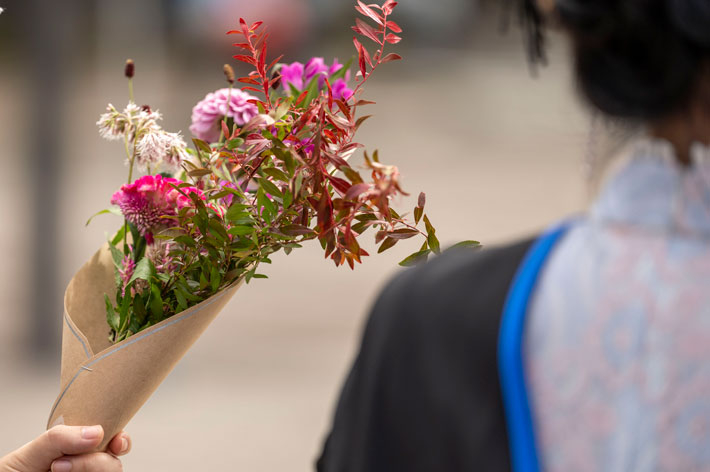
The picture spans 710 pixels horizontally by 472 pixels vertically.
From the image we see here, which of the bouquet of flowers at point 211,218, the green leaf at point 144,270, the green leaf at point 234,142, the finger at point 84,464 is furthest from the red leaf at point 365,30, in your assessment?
the finger at point 84,464

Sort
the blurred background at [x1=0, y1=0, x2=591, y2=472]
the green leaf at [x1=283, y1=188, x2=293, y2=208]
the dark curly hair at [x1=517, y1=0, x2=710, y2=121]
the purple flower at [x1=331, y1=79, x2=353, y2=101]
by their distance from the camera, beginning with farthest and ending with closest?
the blurred background at [x1=0, y1=0, x2=591, y2=472] < the purple flower at [x1=331, y1=79, x2=353, y2=101] < the green leaf at [x1=283, y1=188, x2=293, y2=208] < the dark curly hair at [x1=517, y1=0, x2=710, y2=121]

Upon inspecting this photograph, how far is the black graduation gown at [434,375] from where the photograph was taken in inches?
28.6

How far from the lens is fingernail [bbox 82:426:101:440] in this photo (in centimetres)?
121

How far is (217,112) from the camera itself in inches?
50.7

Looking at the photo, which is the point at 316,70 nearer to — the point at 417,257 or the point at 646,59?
the point at 417,257

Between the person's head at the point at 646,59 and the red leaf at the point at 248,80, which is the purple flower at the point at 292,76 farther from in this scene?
the person's head at the point at 646,59

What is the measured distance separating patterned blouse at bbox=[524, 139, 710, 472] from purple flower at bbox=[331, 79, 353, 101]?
576mm

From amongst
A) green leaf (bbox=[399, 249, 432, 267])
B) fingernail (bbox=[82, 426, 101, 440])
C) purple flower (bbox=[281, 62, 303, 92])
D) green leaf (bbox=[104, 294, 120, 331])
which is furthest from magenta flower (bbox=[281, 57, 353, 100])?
fingernail (bbox=[82, 426, 101, 440])

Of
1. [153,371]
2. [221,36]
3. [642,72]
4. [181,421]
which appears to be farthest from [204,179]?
[221,36]

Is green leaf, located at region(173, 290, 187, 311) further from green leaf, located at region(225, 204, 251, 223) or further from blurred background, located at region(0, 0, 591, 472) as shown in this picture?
blurred background, located at region(0, 0, 591, 472)

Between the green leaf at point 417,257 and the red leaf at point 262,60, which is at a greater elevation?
the red leaf at point 262,60

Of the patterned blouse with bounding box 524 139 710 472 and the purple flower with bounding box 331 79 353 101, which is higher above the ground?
the purple flower with bounding box 331 79 353 101

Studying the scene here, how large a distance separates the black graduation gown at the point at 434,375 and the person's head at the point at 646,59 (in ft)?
0.50

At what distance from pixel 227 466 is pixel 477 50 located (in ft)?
38.0
